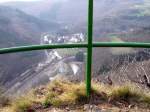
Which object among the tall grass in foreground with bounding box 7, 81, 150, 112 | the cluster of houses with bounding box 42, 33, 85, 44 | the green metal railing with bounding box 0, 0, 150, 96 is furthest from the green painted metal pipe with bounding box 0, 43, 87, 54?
the cluster of houses with bounding box 42, 33, 85, 44

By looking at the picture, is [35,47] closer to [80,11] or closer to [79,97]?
[79,97]

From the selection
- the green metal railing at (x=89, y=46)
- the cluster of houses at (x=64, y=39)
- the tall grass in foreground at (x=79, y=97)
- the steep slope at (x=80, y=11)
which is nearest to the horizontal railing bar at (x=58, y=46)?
the green metal railing at (x=89, y=46)

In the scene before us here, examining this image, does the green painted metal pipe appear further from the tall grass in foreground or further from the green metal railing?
the tall grass in foreground

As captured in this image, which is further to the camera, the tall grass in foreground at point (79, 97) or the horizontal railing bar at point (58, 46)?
the tall grass in foreground at point (79, 97)

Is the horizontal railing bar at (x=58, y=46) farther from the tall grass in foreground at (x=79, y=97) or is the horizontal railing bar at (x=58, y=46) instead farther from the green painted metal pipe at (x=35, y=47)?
the tall grass in foreground at (x=79, y=97)

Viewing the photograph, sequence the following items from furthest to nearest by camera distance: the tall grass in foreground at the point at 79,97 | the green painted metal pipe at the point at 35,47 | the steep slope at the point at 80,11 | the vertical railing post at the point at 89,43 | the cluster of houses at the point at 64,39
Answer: the steep slope at the point at 80,11, the cluster of houses at the point at 64,39, the tall grass in foreground at the point at 79,97, the green painted metal pipe at the point at 35,47, the vertical railing post at the point at 89,43

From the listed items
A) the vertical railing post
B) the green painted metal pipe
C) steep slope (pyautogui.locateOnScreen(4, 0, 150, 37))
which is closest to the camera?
the vertical railing post

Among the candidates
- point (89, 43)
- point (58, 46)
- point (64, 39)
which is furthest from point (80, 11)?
point (89, 43)

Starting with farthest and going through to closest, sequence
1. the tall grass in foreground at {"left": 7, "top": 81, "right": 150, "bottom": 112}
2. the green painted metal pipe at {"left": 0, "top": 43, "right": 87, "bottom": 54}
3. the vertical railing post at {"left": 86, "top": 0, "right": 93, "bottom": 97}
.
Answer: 1. the tall grass in foreground at {"left": 7, "top": 81, "right": 150, "bottom": 112}
2. the green painted metal pipe at {"left": 0, "top": 43, "right": 87, "bottom": 54}
3. the vertical railing post at {"left": 86, "top": 0, "right": 93, "bottom": 97}

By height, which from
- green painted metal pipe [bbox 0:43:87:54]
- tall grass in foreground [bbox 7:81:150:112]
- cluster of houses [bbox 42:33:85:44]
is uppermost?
green painted metal pipe [bbox 0:43:87:54]

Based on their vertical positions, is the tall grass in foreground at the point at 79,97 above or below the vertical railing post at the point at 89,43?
below

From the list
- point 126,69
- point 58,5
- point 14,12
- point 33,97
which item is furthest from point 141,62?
point 58,5
